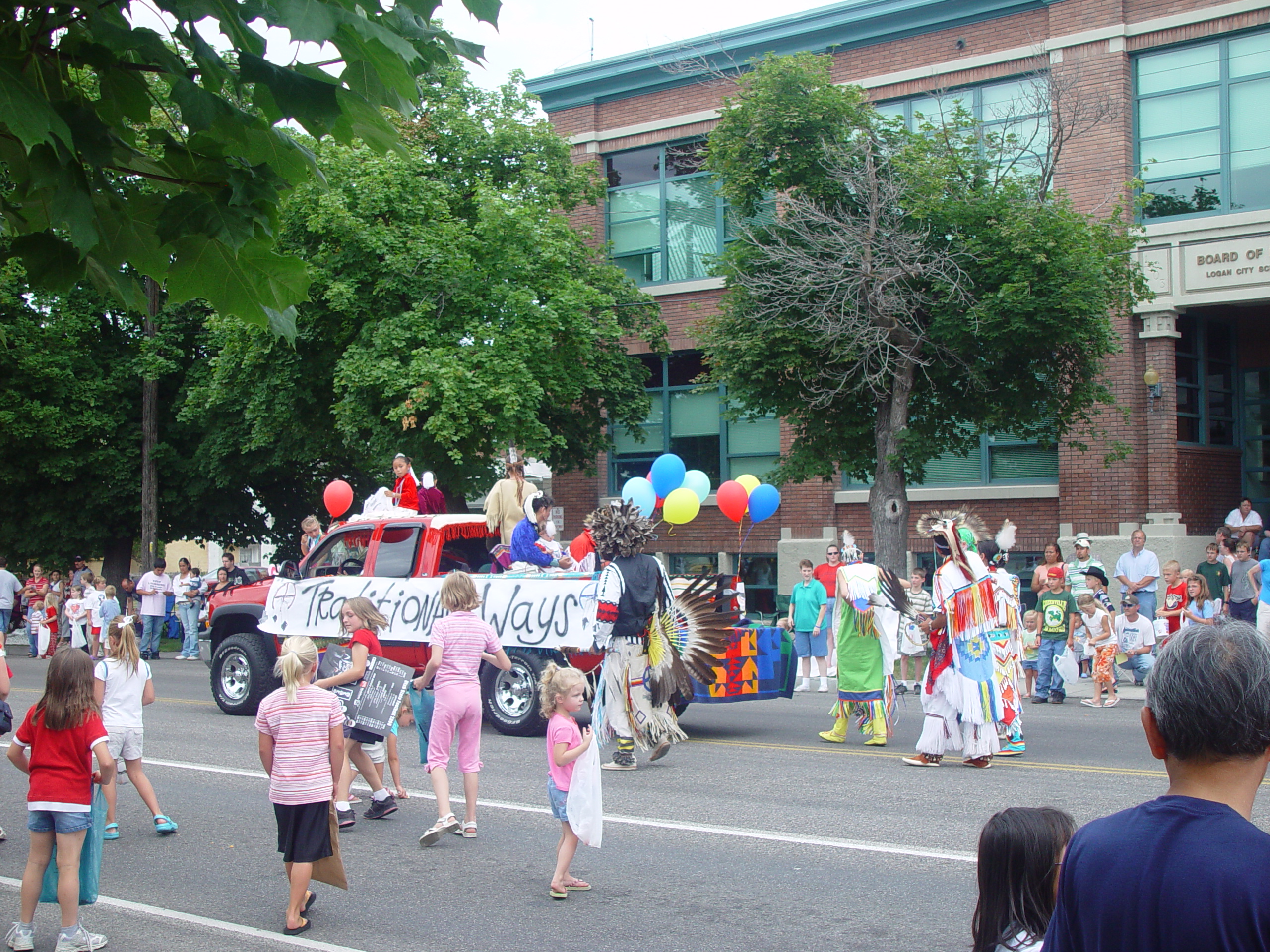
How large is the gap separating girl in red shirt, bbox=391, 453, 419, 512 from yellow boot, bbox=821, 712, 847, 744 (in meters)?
5.04

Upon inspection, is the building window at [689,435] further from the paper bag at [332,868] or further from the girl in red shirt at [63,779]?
the girl in red shirt at [63,779]

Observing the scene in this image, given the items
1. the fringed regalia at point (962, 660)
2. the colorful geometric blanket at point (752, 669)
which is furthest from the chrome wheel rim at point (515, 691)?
the fringed regalia at point (962, 660)

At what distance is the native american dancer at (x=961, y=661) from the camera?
31.9 ft

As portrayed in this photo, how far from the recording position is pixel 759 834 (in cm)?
759

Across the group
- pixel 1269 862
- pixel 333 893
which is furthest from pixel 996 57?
pixel 1269 862

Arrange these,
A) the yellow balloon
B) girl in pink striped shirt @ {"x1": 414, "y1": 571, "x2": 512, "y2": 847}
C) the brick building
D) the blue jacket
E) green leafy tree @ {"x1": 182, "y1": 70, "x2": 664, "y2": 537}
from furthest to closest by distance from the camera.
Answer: green leafy tree @ {"x1": 182, "y1": 70, "x2": 664, "y2": 537}, the brick building, the yellow balloon, the blue jacket, girl in pink striped shirt @ {"x1": 414, "y1": 571, "x2": 512, "y2": 847}

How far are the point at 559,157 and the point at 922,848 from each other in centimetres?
1788

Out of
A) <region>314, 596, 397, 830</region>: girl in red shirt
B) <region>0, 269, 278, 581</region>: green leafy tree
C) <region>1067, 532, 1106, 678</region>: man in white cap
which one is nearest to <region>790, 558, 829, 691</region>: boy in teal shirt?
<region>1067, 532, 1106, 678</region>: man in white cap

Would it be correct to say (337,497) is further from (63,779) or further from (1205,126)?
(1205,126)

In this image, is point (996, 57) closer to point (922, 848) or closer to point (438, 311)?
point (438, 311)

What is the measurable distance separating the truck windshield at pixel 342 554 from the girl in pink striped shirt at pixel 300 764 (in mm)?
6513

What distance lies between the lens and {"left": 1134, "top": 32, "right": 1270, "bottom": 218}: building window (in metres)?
19.2

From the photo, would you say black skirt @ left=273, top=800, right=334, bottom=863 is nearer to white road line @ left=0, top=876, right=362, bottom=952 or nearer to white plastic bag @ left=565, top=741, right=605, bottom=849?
white road line @ left=0, top=876, right=362, bottom=952

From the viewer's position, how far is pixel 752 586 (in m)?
24.7
